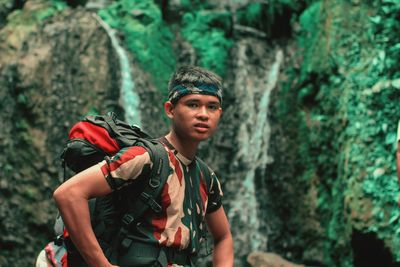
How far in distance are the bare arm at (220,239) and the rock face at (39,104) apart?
659 cm

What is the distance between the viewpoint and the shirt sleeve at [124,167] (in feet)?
10.2

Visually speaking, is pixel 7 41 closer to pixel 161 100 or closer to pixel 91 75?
pixel 91 75

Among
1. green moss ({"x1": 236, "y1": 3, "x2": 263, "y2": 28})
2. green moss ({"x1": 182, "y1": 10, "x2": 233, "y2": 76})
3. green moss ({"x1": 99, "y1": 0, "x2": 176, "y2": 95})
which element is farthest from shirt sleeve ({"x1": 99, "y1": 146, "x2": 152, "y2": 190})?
green moss ({"x1": 236, "y1": 3, "x2": 263, "y2": 28})

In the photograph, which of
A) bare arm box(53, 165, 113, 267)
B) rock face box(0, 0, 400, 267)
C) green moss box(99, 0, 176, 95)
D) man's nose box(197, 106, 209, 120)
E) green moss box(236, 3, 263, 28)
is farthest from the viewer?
green moss box(236, 3, 263, 28)

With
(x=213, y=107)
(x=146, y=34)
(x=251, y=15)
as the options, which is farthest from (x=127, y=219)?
(x=251, y=15)

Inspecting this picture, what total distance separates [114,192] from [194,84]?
Result: 0.77 m

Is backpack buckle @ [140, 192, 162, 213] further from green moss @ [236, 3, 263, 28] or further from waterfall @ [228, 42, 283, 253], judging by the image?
green moss @ [236, 3, 263, 28]

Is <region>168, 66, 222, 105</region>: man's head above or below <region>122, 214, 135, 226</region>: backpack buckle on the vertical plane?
above

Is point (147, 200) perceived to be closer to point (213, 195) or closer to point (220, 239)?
point (213, 195)

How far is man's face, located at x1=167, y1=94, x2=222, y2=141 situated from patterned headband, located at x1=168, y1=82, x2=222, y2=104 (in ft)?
0.08

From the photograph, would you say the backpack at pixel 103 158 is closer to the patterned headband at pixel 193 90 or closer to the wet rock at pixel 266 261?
the patterned headband at pixel 193 90

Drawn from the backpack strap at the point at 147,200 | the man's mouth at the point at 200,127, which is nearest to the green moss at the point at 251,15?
the man's mouth at the point at 200,127

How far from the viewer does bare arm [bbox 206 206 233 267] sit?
149 inches

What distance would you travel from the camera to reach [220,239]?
3.86 meters
